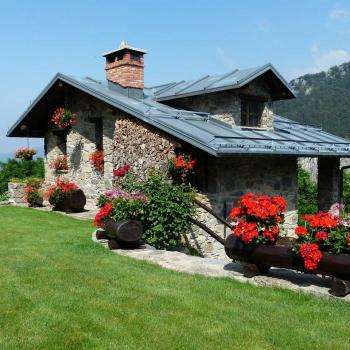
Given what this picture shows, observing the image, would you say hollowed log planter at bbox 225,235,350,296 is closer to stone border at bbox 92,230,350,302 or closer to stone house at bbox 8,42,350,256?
stone border at bbox 92,230,350,302

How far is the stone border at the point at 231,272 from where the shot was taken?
5.83 meters

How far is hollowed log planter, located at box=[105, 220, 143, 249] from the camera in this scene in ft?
26.5

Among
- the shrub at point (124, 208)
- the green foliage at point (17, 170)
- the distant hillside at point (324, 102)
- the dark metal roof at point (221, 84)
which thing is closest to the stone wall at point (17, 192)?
the green foliage at point (17, 170)

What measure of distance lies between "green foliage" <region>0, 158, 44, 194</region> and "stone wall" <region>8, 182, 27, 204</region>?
13.7 ft

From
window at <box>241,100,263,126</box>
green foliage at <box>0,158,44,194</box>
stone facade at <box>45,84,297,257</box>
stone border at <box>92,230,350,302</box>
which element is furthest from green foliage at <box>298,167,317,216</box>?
stone border at <box>92,230,350,302</box>

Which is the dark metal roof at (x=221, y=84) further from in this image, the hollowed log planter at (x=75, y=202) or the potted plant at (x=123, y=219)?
the potted plant at (x=123, y=219)

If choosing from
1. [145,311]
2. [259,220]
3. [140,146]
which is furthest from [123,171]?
[145,311]

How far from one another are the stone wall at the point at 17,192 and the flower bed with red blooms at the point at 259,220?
1184 cm

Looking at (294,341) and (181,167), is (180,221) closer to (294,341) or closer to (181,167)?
(181,167)

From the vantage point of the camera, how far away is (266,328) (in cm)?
459

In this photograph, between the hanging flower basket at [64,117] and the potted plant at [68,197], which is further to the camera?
the hanging flower basket at [64,117]

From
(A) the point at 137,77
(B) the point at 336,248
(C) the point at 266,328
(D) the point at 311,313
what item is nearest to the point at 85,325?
(C) the point at 266,328

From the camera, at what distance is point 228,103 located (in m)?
12.3

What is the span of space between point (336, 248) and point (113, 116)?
8.72m
